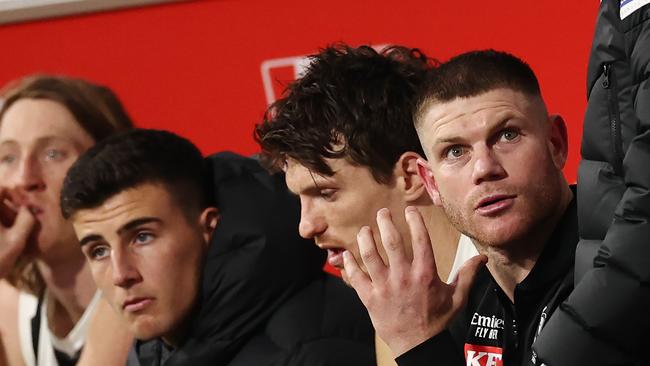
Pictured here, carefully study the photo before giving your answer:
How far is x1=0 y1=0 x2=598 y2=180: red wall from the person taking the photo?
2387mm

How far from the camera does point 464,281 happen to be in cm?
147

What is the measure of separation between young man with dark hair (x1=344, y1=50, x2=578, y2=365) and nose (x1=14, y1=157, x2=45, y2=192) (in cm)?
128

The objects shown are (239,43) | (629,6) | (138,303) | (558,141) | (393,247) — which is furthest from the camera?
(239,43)

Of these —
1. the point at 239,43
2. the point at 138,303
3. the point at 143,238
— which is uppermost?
the point at 239,43

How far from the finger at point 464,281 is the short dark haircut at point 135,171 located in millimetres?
904

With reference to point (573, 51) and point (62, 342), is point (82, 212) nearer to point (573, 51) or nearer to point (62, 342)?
point (62, 342)

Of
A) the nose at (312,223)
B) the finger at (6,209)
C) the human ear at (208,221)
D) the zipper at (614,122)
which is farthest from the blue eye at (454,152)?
the finger at (6,209)

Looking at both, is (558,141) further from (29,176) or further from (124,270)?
(29,176)

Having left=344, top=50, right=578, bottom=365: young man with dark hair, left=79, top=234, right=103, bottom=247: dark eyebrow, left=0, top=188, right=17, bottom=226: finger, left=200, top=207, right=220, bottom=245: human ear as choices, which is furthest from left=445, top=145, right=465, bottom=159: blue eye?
left=0, top=188, right=17, bottom=226: finger

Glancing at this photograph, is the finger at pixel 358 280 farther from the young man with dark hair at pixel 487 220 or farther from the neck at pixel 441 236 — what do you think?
the neck at pixel 441 236

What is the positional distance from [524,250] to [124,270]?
93 cm

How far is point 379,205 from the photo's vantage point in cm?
185

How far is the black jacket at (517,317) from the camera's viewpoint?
1.42m

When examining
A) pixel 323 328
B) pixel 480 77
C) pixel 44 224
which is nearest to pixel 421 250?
pixel 480 77
